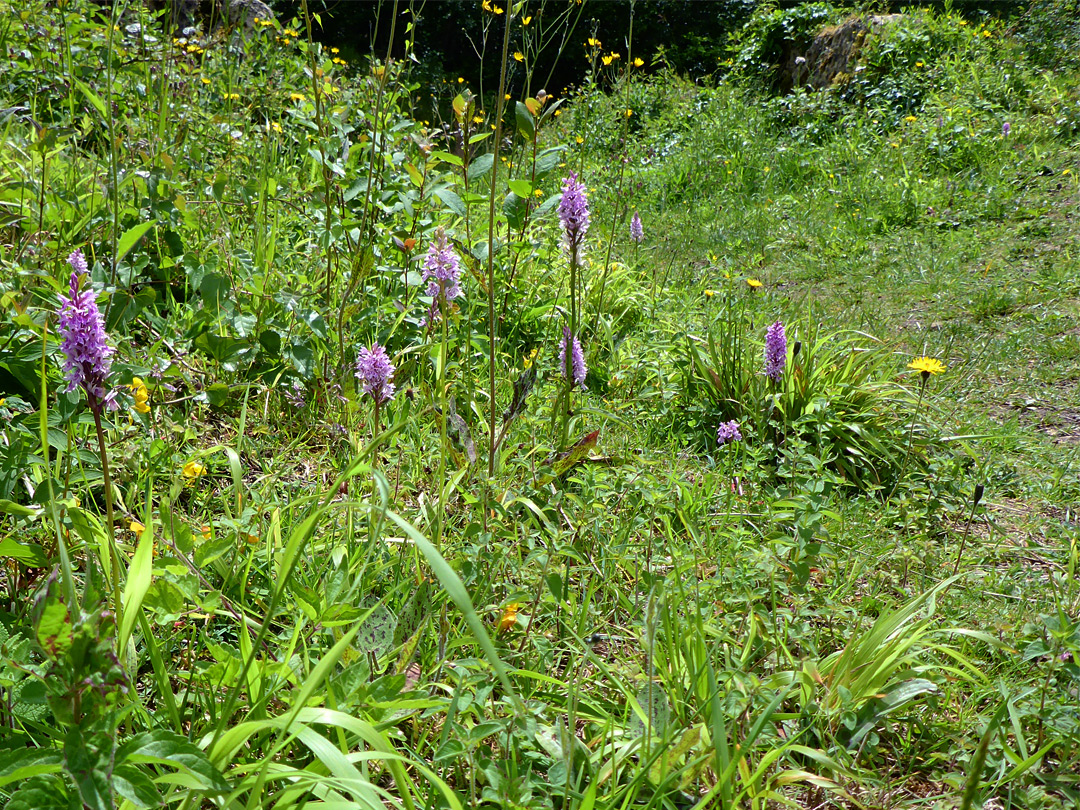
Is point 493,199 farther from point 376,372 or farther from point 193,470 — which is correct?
point 193,470

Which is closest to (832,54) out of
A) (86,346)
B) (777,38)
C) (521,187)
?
(777,38)

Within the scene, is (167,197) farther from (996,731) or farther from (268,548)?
(996,731)

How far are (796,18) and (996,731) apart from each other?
30.8 feet

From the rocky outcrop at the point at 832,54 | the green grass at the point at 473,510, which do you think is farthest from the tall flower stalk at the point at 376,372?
the rocky outcrop at the point at 832,54

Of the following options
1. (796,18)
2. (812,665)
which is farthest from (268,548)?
(796,18)

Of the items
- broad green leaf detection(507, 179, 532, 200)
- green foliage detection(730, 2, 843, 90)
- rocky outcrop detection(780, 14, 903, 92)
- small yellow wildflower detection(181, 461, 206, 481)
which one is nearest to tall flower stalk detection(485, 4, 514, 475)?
broad green leaf detection(507, 179, 532, 200)

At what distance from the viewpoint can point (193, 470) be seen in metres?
1.65

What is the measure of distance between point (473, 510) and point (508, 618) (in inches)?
14.8

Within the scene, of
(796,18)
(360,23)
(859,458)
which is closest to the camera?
(859,458)

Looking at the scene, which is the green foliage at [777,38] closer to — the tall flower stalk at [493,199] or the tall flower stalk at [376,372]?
the tall flower stalk at [493,199]

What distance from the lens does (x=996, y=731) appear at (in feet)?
4.29

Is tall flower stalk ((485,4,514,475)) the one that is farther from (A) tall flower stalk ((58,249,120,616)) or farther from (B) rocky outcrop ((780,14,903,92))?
(B) rocky outcrop ((780,14,903,92))

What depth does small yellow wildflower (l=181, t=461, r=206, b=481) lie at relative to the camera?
1618 mm

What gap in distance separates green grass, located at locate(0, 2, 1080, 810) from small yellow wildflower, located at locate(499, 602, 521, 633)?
0.01 metres
